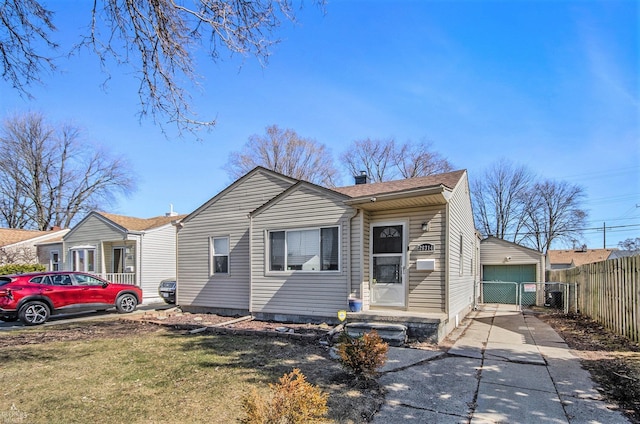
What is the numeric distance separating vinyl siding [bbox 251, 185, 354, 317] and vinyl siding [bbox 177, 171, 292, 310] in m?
0.88

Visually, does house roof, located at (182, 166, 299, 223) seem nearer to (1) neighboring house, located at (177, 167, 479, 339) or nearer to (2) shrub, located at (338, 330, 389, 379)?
(1) neighboring house, located at (177, 167, 479, 339)

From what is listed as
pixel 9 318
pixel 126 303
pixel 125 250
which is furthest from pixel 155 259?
pixel 9 318

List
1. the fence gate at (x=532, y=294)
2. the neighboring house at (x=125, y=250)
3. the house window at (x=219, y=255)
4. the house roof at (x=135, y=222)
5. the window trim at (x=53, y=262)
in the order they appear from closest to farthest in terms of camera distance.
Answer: the house window at (x=219, y=255) → the fence gate at (x=532, y=294) → the neighboring house at (x=125, y=250) → the house roof at (x=135, y=222) → the window trim at (x=53, y=262)

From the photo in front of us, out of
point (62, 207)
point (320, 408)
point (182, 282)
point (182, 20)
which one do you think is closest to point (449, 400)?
point (320, 408)

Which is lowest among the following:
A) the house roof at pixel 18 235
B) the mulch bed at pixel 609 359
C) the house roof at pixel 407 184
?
the mulch bed at pixel 609 359

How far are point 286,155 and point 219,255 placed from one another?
19.5 meters

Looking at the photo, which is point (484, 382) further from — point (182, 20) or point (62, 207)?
point (62, 207)

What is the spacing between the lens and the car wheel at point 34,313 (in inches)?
398

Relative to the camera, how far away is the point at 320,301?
356 inches

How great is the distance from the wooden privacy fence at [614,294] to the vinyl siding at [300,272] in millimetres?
5669

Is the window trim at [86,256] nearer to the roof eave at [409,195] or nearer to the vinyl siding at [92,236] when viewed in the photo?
the vinyl siding at [92,236]

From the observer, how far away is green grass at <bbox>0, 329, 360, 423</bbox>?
3.83 m

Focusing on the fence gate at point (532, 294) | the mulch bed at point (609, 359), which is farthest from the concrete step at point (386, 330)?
the fence gate at point (532, 294)

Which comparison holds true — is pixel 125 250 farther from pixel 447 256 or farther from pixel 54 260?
pixel 447 256
